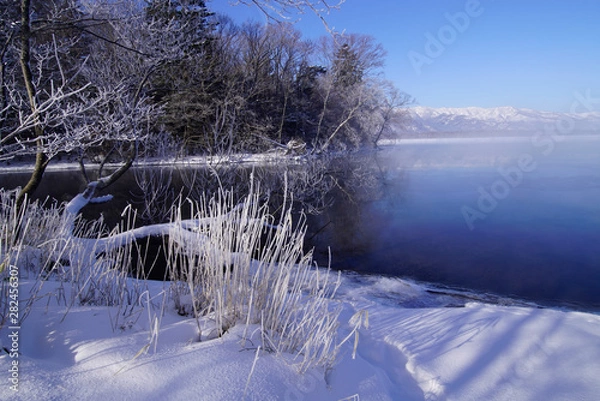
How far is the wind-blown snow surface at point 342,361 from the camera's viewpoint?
126 centimetres

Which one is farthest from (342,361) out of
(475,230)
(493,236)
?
(475,230)

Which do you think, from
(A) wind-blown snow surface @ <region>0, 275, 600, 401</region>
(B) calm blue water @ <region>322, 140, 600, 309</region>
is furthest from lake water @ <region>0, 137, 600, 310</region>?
(A) wind-blown snow surface @ <region>0, 275, 600, 401</region>

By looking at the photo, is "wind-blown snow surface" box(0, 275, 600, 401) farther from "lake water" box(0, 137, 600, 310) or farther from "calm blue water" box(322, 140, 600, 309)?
"lake water" box(0, 137, 600, 310)

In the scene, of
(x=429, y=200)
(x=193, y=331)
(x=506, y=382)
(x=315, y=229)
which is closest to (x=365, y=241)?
(x=315, y=229)

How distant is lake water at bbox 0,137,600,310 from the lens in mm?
5066

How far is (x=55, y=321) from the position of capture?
1608mm

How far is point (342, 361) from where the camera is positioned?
1.88 m

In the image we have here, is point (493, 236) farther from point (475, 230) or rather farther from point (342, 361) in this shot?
point (342, 361)

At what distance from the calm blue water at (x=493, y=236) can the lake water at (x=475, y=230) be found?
2cm

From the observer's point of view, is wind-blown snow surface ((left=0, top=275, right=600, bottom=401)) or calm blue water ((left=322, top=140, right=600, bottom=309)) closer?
wind-blown snow surface ((left=0, top=275, right=600, bottom=401))

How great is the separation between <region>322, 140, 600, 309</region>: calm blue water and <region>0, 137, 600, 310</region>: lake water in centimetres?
2

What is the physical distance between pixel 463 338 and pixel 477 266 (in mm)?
3435

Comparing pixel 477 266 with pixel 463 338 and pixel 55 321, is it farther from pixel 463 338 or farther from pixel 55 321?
pixel 55 321

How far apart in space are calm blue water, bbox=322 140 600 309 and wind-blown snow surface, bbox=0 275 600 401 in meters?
1.87
